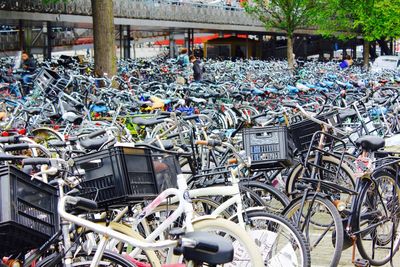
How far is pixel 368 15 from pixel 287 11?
446 centimetres

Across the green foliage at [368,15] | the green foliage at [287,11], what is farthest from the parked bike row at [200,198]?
the green foliage at [368,15]

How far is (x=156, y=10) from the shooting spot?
31.1m

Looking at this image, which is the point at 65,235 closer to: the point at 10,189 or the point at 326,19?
the point at 10,189

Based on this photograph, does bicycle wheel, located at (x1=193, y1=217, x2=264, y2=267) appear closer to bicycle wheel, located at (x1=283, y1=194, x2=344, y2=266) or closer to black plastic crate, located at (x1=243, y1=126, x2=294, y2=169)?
bicycle wheel, located at (x1=283, y1=194, x2=344, y2=266)

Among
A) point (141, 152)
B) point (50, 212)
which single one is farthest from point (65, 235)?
point (141, 152)

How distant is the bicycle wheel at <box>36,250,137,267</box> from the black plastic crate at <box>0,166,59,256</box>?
16 centimetres

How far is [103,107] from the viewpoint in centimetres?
1163

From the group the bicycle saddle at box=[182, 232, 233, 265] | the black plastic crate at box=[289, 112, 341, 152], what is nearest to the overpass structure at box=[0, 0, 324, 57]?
the black plastic crate at box=[289, 112, 341, 152]

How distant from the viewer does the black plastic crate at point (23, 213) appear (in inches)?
127

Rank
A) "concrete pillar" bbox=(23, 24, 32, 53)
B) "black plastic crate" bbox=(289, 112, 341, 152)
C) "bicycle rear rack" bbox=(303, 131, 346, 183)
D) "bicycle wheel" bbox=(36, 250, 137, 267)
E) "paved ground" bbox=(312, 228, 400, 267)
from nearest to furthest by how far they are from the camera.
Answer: "bicycle wheel" bbox=(36, 250, 137, 267) < "paved ground" bbox=(312, 228, 400, 267) < "bicycle rear rack" bbox=(303, 131, 346, 183) < "black plastic crate" bbox=(289, 112, 341, 152) < "concrete pillar" bbox=(23, 24, 32, 53)

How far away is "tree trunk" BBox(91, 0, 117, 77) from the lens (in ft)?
54.3

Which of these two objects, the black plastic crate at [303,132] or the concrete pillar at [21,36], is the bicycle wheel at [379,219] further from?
the concrete pillar at [21,36]

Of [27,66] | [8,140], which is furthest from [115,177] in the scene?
[27,66]

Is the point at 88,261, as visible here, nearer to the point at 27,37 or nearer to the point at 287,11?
the point at 27,37
